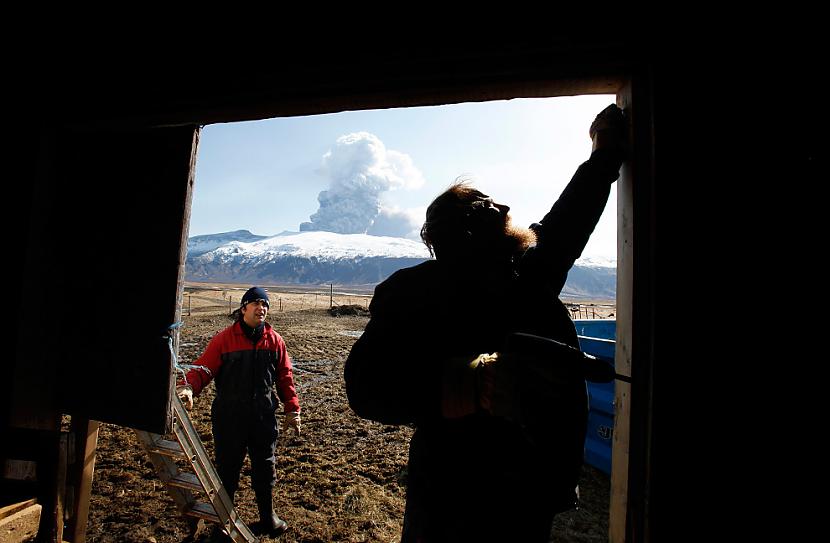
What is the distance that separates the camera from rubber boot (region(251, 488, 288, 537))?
3.73 m

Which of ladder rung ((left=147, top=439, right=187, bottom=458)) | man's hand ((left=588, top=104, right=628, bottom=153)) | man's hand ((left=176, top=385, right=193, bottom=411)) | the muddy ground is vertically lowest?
the muddy ground

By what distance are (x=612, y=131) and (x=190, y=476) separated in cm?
407

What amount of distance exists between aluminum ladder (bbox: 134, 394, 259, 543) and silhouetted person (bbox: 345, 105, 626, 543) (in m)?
2.52

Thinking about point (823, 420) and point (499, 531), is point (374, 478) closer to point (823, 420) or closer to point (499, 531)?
point (499, 531)

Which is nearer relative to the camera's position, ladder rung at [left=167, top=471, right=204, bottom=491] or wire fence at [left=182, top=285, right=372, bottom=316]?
ladder rung at [left=167, top=471, right=204, bottom=491]

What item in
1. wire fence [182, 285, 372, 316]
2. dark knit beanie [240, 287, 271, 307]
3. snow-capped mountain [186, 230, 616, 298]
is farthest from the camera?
snow-capped mountain [186, 230, 616, 298]

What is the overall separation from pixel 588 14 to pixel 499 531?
165cm

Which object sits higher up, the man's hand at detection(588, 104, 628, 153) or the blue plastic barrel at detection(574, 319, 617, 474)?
the man's hand at detection(588, 104, 628, 153)

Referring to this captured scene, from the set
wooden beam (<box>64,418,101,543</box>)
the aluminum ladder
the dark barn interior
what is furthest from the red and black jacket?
the dark barn interior

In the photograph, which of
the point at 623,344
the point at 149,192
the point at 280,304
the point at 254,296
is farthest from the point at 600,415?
the point at 280,304

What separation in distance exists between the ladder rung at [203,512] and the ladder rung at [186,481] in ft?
0.98

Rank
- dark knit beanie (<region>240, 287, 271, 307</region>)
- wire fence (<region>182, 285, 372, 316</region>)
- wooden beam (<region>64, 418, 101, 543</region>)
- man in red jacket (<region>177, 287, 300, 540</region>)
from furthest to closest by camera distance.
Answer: wire fence (<region>182, 285, 372, 316</region>)
dark knit beanie (<region>240, 287, 271, 307</region>)
man in red jacket (<region>177, 287, 300, 540</region>)
wooden beam (<region>64, 418, 101, 543</region>)

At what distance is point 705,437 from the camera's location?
101cm

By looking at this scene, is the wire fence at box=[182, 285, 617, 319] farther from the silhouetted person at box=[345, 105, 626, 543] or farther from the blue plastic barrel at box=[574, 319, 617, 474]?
the silhouetted person at box=[345, 105, 626, 543]
